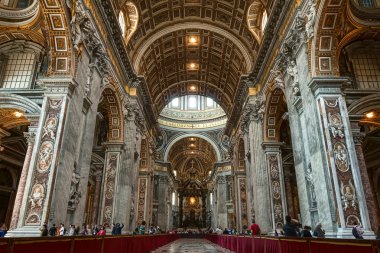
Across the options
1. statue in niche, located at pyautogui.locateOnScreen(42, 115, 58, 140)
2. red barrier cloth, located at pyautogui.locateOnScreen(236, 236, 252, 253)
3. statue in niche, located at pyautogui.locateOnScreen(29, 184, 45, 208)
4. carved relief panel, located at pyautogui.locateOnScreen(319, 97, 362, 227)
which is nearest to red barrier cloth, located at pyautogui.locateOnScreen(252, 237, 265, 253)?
red barrier cloth, located at pyautogui.locateOnScreen(236, 236, 252, 253)

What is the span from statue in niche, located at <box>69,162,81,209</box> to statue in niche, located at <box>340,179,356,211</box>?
827 centimetres

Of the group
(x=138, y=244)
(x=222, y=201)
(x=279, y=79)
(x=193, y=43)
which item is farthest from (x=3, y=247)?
(x=222, y=201)

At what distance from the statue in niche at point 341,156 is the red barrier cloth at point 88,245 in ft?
21.6

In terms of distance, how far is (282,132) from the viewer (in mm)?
18609

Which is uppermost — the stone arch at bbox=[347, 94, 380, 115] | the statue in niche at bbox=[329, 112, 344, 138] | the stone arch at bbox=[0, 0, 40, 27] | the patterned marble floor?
the stone arch at bbox=[0, 0, 40, 27]

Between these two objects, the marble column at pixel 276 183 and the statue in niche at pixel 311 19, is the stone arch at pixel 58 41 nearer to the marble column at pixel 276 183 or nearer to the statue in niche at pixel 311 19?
the statue in niche at pixel 311 19

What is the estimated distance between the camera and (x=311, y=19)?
8938mm

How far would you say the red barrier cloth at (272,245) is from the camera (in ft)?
20.3

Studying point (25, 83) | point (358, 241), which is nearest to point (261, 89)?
point (25, 83)

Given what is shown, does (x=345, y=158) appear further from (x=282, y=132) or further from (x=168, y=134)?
(x=168, y=134)

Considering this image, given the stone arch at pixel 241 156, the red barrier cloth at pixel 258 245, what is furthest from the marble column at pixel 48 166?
the stone arch at pixel 241 156

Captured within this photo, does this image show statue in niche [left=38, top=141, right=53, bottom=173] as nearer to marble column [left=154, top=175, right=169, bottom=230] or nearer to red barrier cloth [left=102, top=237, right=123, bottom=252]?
red barrier cloth [left=102, top=237, right=123, bottom=252]

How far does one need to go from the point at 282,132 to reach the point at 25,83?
1504 centimetres

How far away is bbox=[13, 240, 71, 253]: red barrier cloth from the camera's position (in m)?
3.56
